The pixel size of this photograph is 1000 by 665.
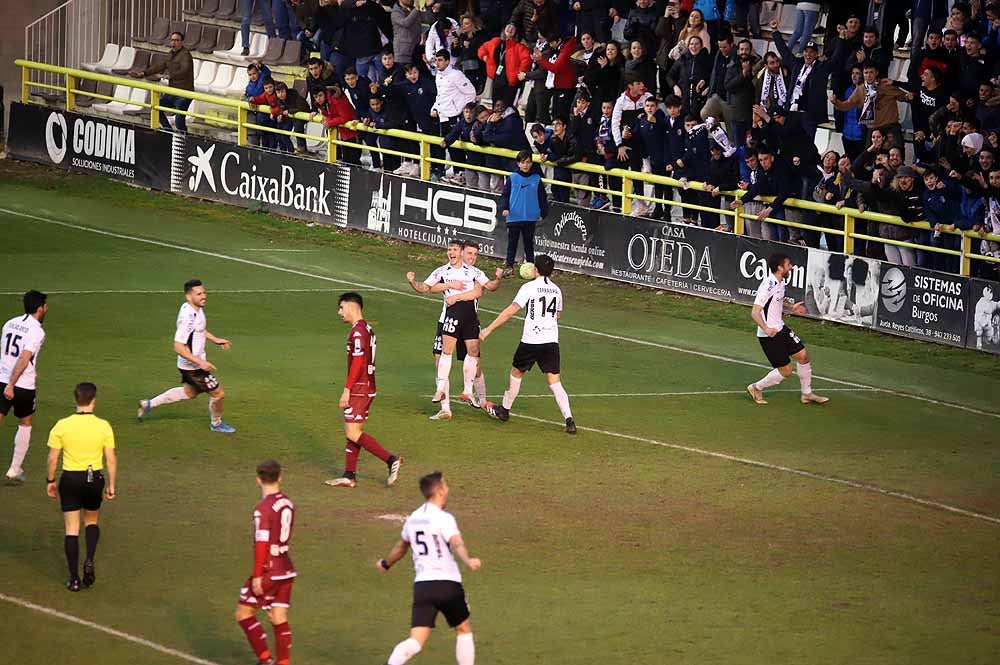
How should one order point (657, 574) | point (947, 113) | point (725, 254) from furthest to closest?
point (725, 254) < point (947, 113) < point (657, 574)

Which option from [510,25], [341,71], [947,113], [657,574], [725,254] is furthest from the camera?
[341,71]

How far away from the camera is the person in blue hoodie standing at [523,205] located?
2881 centimetres

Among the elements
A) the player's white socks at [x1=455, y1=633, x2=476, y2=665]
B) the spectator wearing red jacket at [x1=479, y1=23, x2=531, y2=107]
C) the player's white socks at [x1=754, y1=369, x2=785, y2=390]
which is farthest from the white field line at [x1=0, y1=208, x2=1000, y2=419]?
the player's white socks at [x1=455, y1=633, x2=476, y2=665]

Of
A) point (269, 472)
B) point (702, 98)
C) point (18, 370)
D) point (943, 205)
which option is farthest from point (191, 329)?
point (702, 98)

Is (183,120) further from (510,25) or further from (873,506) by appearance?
(873,506)

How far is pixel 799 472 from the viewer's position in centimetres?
1847

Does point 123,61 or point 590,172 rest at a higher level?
point 123,61

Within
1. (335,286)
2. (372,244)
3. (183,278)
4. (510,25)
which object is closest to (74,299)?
(183,278)

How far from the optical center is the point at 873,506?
17.3 metres

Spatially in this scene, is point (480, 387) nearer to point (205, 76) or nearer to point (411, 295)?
point (411, 295)

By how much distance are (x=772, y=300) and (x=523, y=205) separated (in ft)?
27.4

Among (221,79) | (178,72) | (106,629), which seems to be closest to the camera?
(106,629)

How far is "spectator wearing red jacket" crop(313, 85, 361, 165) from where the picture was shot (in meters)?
32.8

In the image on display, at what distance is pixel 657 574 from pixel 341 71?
72.8 feet
